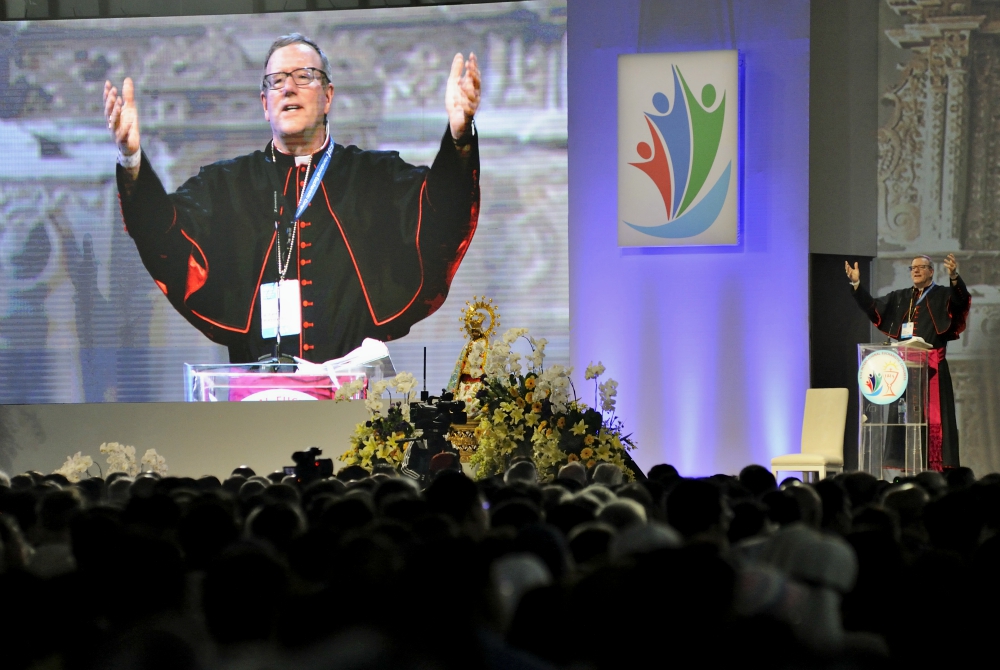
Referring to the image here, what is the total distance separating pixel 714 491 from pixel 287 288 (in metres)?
6.12

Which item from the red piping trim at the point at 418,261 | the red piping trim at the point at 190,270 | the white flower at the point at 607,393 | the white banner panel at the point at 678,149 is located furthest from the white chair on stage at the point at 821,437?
the red piping trim at the point at 190,270

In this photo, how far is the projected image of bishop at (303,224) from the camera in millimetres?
7863

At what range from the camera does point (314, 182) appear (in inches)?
314

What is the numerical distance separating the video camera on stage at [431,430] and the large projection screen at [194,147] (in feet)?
10.3

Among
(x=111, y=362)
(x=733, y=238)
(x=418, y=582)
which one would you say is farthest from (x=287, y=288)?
(x=418, y=582)

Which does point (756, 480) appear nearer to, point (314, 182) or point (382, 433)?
point (382, 433)

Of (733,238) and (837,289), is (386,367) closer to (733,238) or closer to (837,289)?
(733,238)

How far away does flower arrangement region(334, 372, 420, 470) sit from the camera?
15.5ft

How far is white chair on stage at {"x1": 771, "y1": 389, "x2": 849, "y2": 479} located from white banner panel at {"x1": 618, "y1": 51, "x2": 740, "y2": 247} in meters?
1.26

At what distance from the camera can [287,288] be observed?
311 inches

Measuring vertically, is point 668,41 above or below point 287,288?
above

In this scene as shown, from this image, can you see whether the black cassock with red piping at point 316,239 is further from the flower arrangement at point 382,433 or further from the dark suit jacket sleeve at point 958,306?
the dark suit jacket sleeve at point 958,306

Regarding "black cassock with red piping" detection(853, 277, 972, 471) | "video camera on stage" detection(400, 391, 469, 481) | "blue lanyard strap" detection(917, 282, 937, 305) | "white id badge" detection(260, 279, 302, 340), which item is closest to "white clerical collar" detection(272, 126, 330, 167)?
"white id badge" detection(260, 279, 302, 340)

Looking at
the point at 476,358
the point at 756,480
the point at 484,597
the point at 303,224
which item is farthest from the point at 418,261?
the point at 484,597
